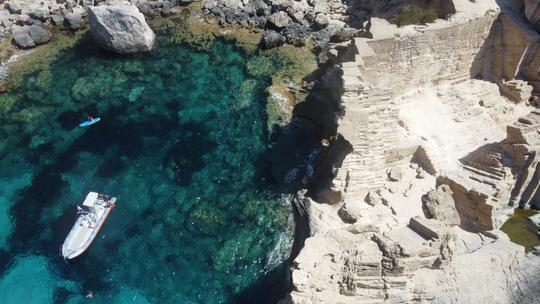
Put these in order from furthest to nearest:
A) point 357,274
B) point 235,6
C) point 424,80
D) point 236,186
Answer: point 235,6 → point 236,186 → point 424,80 → point 357,274

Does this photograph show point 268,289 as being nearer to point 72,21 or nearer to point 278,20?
point 278,20

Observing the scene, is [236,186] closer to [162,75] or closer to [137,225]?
[137,225]

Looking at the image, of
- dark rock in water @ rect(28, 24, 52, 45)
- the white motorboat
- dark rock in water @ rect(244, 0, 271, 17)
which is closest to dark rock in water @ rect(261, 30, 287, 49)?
dark rock in water @ rect(244, 0, 271, 17)

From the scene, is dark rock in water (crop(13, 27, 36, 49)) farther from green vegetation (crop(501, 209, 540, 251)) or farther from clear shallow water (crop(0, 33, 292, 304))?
green vegetation (crop(501, 209, 540, 251))

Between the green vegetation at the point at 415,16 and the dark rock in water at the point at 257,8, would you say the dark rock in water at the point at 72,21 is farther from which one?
the green vegetation at the point at 415,16

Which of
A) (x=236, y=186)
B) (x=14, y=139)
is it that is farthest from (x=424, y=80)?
(x=14, y=139)
